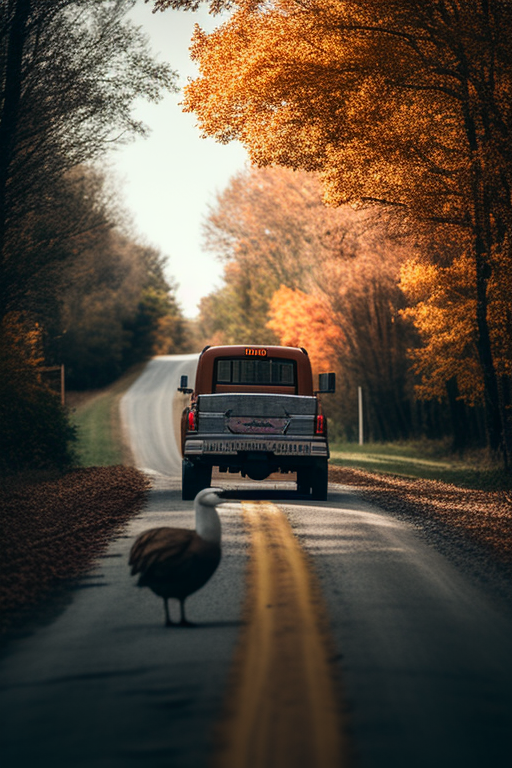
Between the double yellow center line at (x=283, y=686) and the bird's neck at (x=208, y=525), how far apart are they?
29.0 inches

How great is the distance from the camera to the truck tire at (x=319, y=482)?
14.3 meters

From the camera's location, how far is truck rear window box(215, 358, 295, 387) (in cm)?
1580

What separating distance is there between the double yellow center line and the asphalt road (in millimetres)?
113

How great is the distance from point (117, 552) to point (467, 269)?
15283 millimetres

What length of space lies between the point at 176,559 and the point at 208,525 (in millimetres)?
399

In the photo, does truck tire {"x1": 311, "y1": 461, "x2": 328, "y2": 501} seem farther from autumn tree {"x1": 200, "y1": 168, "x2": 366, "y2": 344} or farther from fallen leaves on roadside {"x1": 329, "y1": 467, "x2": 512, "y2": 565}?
autumn tree {"x1": 200, "y1": 168, "x2": 366, "y2": 344}

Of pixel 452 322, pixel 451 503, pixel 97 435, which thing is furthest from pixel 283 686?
pixel 97 435

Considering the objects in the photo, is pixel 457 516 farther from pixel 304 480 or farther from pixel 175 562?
pixel 175 562

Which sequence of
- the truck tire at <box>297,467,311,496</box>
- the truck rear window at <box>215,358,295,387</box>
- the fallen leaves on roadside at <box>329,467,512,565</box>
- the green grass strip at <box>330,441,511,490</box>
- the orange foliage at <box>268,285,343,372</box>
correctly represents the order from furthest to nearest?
the orange foliage at <box>268,285,343,372</box> < the green grass strip at <box>330,441,511,490</box> < the truck rear window at <box>215,358,295,387</box> < the truck tire at <box>297,467,311,496</box> < the fallen leaves on roadside at <box>329,467,512,565</box>

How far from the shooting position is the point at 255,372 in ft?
52.0

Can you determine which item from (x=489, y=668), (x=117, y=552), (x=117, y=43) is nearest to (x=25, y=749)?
(x=489, y=668)

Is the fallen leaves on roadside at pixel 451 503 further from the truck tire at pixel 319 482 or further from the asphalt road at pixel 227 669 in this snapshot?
the asphalt road at pixel 227 669

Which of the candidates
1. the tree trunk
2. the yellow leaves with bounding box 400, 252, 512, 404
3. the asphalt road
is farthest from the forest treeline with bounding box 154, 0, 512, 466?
the asphalt road

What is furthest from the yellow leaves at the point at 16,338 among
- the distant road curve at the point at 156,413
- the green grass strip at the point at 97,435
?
the distant road curve at the point at 156,413
